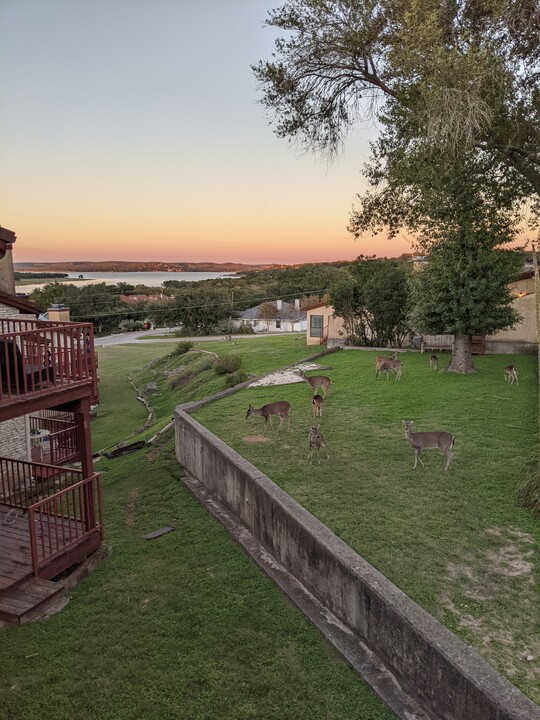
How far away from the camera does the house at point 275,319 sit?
72.8m

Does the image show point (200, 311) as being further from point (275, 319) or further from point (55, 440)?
point (55, 440)

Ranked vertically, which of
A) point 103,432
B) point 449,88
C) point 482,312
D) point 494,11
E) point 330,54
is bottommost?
point 103,432

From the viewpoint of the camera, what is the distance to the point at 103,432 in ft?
74.0

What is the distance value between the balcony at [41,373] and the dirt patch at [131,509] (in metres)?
3.26

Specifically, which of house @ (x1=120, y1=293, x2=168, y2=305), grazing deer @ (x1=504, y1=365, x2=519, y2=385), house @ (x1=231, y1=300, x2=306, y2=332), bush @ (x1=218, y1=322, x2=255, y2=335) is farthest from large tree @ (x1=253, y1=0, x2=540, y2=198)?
house @ (x1=120, y1=293, x2=168, y2=305)

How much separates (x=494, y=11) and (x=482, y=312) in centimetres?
960

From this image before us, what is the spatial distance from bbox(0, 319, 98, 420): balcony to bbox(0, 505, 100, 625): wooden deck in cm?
197

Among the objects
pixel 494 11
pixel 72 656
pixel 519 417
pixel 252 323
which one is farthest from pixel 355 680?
pixel 252 323

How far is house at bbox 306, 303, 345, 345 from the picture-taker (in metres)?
31.9

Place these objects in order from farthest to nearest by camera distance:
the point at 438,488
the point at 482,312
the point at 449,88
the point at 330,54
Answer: the point at 482,312 → the point at 330,54 → the point at 449,88 → the point at 438,488

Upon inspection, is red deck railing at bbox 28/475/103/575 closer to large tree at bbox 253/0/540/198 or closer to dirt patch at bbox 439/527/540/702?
dirt patch at bbox 439/527/540/702

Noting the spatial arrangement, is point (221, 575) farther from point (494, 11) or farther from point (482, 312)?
point (482, 312)

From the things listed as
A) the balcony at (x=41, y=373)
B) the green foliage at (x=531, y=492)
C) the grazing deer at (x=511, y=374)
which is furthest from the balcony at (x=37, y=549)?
the grazing deer at (x=511, y=374)

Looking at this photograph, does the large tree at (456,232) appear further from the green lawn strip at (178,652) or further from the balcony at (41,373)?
the green lawn strip at (178,652)
